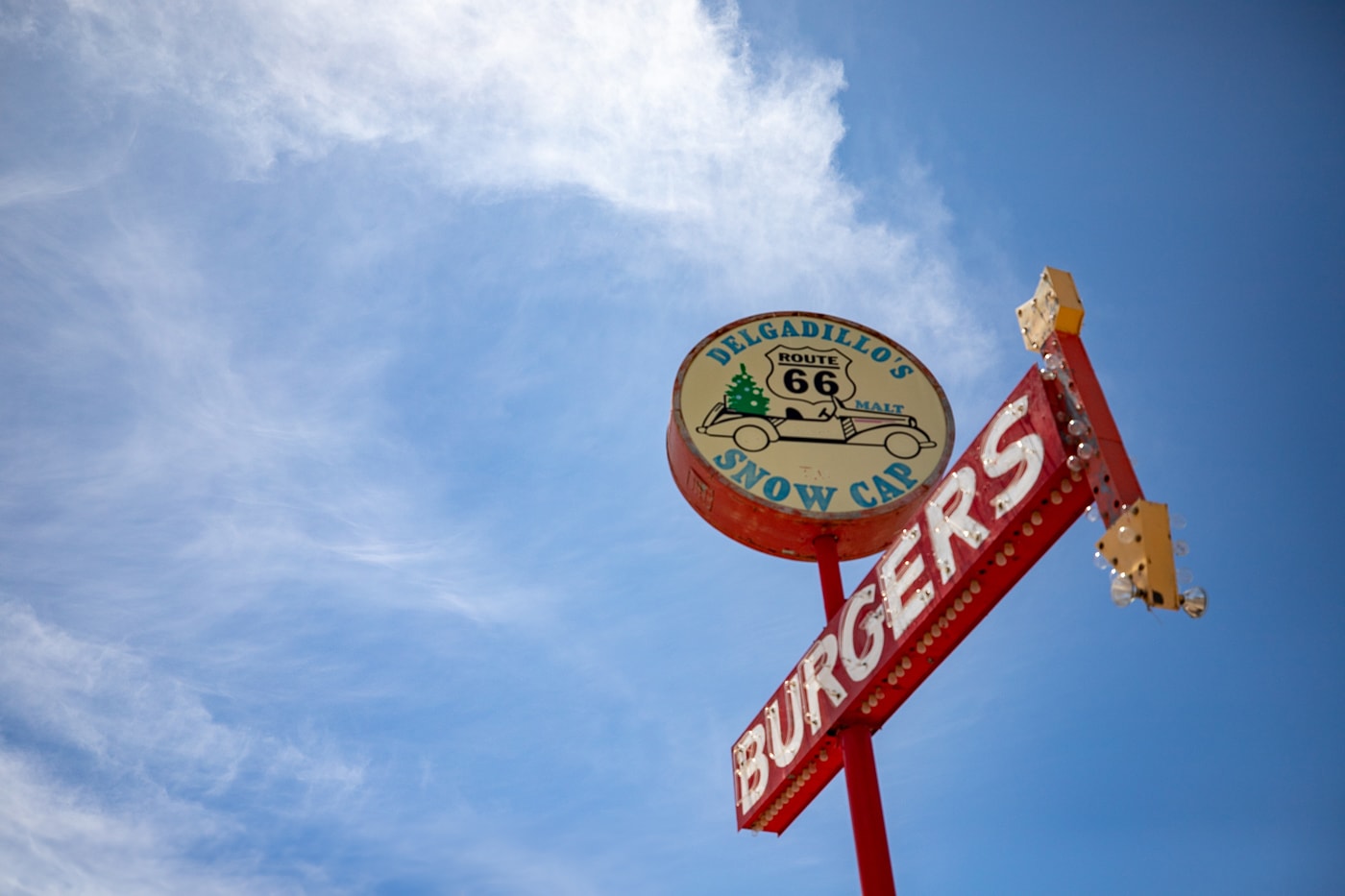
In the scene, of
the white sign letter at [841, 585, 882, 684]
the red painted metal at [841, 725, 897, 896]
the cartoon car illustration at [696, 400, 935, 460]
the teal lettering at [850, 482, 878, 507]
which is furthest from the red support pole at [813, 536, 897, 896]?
the cartoon car illustration at [696, 400, 935, 460]

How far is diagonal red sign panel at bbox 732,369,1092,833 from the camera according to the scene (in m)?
5.87

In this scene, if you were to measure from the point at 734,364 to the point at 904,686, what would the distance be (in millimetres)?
3693

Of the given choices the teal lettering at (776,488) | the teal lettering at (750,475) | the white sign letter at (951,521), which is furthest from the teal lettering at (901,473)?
the white sign letter at (951,521)

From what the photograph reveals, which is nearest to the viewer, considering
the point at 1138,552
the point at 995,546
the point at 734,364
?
the point at 1138,552

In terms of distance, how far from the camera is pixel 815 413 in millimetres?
9609

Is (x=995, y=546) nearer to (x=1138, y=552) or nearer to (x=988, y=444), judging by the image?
(x=988, y=444)

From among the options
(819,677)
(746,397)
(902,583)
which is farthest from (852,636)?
(746,397)

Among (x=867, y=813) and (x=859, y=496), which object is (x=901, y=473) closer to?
(x=859, y=496)

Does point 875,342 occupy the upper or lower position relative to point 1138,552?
upper

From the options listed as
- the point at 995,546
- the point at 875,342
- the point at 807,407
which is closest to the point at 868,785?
the point at 995,546

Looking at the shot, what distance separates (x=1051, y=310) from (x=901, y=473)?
3.56 m

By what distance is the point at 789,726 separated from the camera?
8523 millimetres

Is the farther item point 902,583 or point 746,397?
point 746,397

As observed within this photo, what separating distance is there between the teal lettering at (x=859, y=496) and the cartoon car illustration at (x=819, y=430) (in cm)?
43
